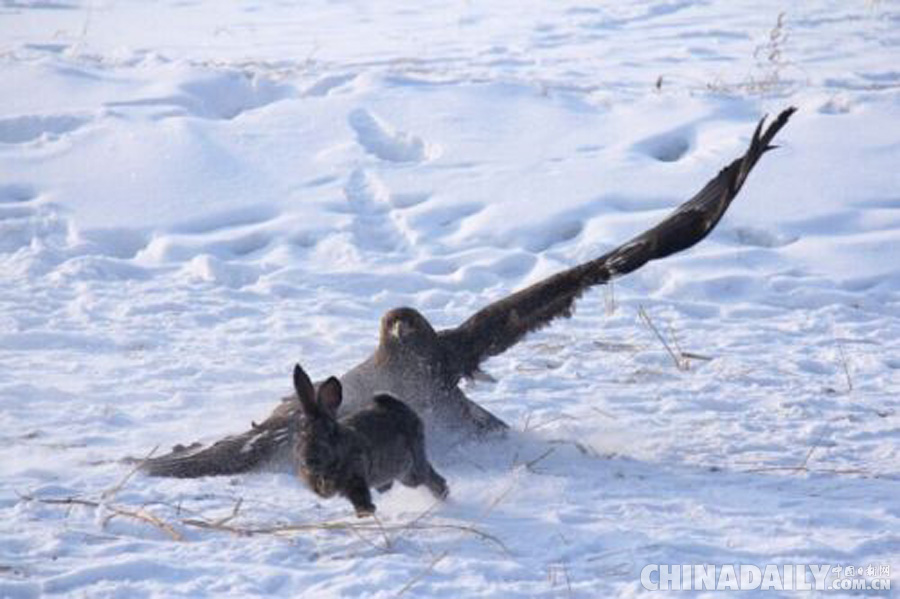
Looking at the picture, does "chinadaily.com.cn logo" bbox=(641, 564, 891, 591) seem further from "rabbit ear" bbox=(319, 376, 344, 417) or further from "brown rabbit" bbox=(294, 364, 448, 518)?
"rabbit ear" bbox=(319, 376, 344, 417)

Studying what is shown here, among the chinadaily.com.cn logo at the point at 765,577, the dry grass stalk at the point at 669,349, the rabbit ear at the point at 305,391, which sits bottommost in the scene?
the chinadaily.com.cn logo at the point at 765,577

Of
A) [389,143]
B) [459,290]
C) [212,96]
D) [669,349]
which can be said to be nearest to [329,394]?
[669,349]

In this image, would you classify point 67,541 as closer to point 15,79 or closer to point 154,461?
point 154,461

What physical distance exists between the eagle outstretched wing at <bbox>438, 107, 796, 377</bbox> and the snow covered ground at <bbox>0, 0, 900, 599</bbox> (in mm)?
351

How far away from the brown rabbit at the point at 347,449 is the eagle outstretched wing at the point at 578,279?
1.01 metres

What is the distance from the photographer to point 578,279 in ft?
17.0

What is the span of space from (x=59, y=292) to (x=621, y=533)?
383cm

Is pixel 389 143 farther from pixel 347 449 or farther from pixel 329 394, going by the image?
pixel 347 449

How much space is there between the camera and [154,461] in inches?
176

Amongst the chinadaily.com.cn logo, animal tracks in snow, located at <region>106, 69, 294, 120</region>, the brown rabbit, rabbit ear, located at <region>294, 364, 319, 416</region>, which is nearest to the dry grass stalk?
the brown rabbit

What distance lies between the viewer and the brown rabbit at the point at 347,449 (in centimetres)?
395

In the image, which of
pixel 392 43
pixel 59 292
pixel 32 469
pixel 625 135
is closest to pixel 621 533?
pixel 32 469

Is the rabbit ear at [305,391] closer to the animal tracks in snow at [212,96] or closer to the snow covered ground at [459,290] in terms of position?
the snow covered ground at [459,290]

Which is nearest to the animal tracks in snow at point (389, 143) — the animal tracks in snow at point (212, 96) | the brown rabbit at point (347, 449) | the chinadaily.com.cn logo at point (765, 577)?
the animal tracks in snow at point (212, 96)
